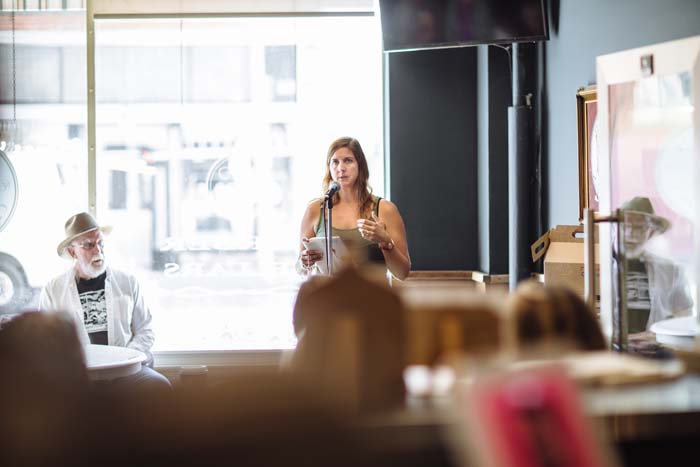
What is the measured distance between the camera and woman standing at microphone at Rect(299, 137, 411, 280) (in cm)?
388

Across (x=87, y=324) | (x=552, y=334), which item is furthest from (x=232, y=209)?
(x=552, y=334)

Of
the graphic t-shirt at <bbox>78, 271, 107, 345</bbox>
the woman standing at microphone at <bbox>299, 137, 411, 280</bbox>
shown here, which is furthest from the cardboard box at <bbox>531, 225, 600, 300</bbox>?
the graphic t-shirt at <bbox>78, 271, 107, 345</bbox>

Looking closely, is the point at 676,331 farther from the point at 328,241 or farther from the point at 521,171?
the point at 521,171

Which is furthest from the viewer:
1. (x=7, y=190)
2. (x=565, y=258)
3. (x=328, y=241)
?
(x=7, y=190)

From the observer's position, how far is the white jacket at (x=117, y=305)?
13.4 ft

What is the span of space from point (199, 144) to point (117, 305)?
169 cm

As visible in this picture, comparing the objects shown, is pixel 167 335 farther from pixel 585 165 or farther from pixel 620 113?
pixel 620 113

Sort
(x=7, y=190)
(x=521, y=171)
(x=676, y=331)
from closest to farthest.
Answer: (x=676, y=331)
(x=521, y=171)
(x=7, y=190)

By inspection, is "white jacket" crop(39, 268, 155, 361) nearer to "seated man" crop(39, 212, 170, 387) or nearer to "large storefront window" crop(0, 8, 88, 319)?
"seated man" crop(39, 212, 170, 387)

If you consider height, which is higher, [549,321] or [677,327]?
[549,321]

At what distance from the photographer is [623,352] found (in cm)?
189

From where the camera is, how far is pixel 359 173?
4145 millimetres

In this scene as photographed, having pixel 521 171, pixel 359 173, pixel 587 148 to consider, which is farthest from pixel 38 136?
pixel 587 148

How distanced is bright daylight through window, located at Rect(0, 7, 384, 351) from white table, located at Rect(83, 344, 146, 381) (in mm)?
2033
